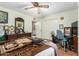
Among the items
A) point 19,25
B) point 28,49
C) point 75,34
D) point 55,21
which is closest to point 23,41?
point 28,49

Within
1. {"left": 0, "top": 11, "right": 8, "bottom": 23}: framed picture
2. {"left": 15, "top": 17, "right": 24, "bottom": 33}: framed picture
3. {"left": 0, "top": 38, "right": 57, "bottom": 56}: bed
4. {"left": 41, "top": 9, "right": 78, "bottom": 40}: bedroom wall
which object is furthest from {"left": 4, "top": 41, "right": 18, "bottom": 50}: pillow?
{"left": 41, "top": 9, "right": 78, "bottom": 40}: bedroom wall

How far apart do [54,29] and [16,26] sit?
0.59 m

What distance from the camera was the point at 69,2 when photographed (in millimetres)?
1750

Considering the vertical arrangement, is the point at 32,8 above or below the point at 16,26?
above

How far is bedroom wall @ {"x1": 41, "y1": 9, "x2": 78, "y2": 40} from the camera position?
172 centimetres

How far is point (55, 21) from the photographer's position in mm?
1755

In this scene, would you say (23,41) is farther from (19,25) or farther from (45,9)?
(45,9)

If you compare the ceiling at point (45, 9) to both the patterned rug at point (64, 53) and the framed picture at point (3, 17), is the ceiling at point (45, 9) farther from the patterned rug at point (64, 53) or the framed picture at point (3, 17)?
the patterned rug at point (64, 53)

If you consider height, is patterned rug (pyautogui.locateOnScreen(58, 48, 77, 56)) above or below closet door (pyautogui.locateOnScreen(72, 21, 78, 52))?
below

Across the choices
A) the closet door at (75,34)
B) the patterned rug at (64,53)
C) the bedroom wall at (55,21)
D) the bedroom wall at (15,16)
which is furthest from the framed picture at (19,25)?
the closet door at (75,34)

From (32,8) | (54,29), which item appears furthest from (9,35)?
(54,29)

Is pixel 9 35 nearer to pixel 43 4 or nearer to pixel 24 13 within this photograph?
pixel 24 13

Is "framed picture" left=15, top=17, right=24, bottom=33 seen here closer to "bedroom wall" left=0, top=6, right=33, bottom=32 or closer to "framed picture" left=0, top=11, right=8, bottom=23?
"bedroom wall" left=0, top=6, right=33, bottom=32

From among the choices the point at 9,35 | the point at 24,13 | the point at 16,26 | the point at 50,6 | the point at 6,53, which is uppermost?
the point at 50,6
